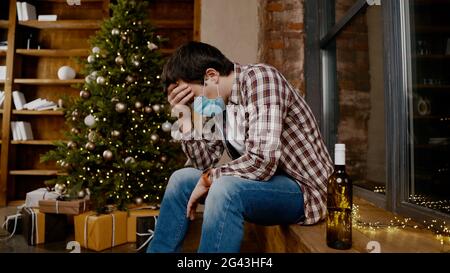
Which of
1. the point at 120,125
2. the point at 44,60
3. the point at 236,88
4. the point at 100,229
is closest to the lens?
the point at 236,88

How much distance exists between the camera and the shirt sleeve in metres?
1.06

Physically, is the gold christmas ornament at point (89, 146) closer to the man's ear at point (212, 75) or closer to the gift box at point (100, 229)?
the gift box at point (100, 229)

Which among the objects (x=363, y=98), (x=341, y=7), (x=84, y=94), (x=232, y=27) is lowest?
(x=363, y=98)

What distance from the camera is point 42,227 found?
220 cm

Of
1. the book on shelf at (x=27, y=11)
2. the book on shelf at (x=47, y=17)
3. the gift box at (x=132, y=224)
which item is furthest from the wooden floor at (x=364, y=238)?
the book on shelf at (x=27, y=11)

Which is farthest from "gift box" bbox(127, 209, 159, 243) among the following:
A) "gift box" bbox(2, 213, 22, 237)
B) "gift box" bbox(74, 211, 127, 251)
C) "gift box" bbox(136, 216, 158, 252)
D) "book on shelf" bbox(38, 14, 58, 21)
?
"book on shelf" bbox(38, 14, 58, 21)

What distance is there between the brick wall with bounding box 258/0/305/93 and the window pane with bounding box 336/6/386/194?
10.2 inches

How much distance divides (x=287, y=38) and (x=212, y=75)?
49.6 inches

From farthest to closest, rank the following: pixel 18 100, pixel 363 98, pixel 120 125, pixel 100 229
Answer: pixel 18 100 < pixel 120 125 < pixel 100 229 < pixel 363 98

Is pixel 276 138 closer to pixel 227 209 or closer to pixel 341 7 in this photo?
pixel 227 209

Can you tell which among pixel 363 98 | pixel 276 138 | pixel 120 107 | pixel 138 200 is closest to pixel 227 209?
pixel 276 138

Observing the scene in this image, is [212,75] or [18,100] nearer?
[212,75]

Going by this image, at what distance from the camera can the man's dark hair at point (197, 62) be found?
1.26 m
